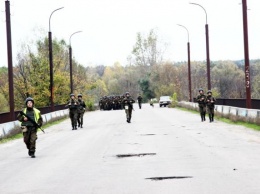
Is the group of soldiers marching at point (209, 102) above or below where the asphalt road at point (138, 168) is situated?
above

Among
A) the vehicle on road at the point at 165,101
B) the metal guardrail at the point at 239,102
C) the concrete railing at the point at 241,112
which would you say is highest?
the metal guardrail at the point at 239,102

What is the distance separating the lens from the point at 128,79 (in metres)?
151

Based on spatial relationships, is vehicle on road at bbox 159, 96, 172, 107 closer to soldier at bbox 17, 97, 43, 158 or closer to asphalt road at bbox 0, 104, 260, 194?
asphalt road at bbox 0, 104, 260, 194

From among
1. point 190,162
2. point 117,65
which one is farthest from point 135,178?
point 117,65

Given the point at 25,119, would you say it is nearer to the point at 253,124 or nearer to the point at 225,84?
the point at 253,124

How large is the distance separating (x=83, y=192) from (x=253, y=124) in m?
18.5

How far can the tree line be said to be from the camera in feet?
207

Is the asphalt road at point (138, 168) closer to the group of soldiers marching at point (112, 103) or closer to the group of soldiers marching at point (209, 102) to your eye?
the group of soldiers marching at point (209, 102)

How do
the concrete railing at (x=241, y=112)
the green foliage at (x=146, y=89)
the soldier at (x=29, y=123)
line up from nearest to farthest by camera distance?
1. the soldier at (x=29, y=123)
2. the concrete railing at (x=241, y=112)
3. the green foliage at (x=146, y=89)

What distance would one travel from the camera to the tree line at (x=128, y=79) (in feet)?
207

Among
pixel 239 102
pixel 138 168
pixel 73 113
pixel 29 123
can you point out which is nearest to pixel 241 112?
pixel 239 102

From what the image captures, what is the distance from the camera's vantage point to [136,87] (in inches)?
5896

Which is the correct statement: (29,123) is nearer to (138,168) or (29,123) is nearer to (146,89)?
(138,168)

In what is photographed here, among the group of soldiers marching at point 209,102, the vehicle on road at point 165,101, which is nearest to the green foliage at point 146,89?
the vehicle on road at point 165,101
